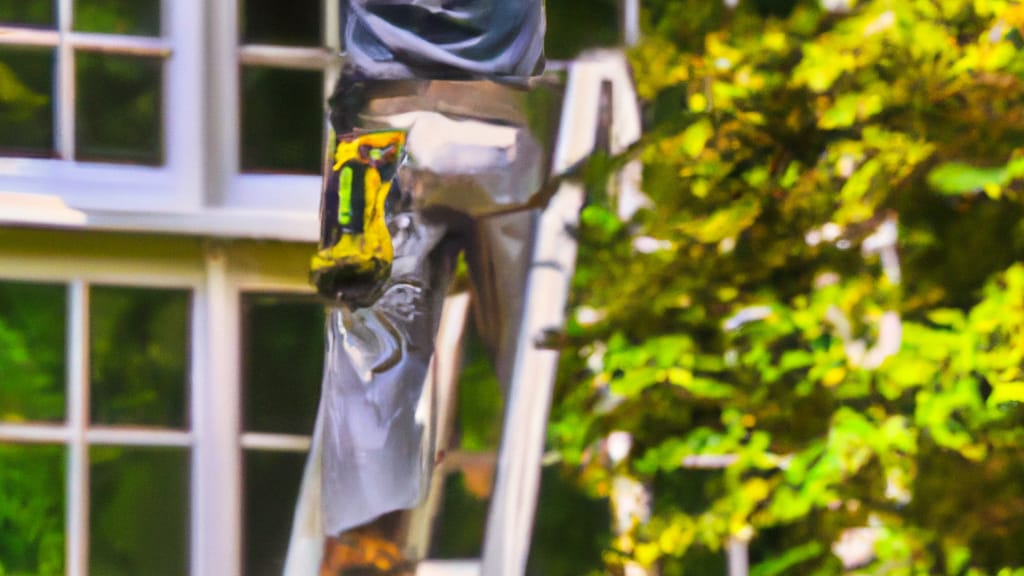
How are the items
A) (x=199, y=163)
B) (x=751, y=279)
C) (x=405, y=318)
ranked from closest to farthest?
(x=751, y=279) < (x=405, y=318) < (x=199, y=163)

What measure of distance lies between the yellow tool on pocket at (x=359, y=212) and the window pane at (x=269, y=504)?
0.40m

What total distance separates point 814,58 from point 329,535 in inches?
37.0

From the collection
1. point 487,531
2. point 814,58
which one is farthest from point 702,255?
point 487,531

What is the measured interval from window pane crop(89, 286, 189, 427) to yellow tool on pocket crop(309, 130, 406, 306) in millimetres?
391

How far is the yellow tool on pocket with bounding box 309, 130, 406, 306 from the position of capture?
68.4 inches

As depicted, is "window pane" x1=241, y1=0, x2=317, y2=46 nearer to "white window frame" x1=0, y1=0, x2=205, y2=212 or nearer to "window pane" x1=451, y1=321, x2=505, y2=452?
"white window frame" x1=0, y1=0, x2=205, y2=212

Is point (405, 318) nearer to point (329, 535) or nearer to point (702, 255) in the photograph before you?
point (329, 535)

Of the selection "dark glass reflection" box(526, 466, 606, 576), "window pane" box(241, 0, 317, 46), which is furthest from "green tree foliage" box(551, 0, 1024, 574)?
"window pane" box(241, 0, 317, 46)

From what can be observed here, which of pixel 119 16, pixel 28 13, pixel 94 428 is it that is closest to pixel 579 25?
pixel 119 16

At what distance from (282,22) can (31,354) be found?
0.63 metres

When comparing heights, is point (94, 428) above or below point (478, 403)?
below

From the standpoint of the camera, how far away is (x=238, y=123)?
2.10 metres

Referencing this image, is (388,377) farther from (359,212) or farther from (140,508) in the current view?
(140,508)

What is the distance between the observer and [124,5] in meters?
2.09
